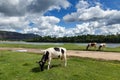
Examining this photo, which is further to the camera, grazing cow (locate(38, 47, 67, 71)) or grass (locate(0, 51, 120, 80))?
grazing cow (locate(38, 47, 67, 71))

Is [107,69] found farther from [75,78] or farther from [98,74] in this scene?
[75,78]

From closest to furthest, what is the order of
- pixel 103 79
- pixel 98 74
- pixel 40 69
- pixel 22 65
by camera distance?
pixel 103 79
pixel 98 74
pixel 40 69
pixel 22 65

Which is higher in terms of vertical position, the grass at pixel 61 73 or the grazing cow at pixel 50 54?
the grazing cow at pixel 50 54

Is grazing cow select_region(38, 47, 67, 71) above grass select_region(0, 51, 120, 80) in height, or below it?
above

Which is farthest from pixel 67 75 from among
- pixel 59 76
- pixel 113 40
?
pixel 113 40

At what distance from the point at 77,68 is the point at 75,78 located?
361cm

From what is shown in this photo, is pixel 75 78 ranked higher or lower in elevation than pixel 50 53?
lower

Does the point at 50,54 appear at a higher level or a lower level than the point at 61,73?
higher

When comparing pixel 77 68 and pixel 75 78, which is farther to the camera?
pixel 77 68

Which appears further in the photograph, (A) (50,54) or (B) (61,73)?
(A) (50,54)

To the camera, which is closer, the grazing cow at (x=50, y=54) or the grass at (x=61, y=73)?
the grass at (x=61, y=73)

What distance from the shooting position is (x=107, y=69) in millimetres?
22625

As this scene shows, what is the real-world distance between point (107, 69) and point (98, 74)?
9.69 ft

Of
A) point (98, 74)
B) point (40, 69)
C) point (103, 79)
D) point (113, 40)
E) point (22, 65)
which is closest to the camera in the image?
point (103, 79)
